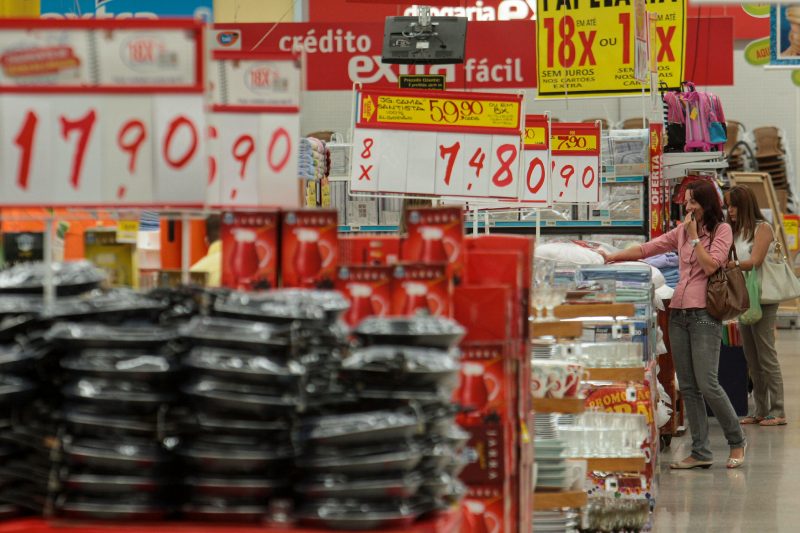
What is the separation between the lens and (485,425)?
10.7 ft

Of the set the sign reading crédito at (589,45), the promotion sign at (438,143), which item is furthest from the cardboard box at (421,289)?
the sign reading crédito at (589,45)

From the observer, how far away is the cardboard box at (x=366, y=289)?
317 centimetres

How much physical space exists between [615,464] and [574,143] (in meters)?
3.72

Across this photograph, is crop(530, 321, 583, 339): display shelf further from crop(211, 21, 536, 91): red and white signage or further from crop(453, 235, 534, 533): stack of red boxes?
crop(211, 21, 536, 91): red and white signage

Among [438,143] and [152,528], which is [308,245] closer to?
[152,528]

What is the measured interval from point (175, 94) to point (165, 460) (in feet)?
2.64

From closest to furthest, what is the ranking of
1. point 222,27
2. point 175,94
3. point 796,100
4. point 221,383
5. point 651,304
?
1. point 221,383
2. point 175,94
3. point 651,304
4. point 222,27
5. point 796,100

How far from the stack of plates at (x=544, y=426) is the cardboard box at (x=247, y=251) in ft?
5.46

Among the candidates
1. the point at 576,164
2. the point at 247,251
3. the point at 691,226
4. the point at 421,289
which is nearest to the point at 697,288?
the point at 691,226

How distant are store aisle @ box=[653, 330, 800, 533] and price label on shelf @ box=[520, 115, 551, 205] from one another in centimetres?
192

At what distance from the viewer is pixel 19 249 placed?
421 centimetres

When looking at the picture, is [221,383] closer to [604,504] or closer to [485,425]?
[485,425]

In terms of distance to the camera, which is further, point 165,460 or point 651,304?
point 651,304

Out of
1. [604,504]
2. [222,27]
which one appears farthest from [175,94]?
[222,27]
